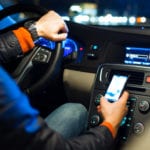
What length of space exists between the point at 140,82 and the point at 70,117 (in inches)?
11.8

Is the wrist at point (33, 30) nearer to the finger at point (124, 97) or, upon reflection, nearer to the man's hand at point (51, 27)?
the man's hand at point (51, 27)

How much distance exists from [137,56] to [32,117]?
0.96 metres

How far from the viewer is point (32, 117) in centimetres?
94

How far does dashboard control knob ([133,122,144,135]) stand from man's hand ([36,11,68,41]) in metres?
0.42

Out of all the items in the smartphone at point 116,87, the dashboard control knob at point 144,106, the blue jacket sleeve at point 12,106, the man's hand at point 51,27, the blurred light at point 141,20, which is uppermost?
the blue jacket sleeve at point 12,106

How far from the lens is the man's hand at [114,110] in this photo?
1.35 m

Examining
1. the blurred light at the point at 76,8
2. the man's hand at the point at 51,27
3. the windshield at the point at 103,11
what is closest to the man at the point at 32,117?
the man's hand at the point at 51,27

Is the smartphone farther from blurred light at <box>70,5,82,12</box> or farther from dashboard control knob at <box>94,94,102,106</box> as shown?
blurred light at <box>70,5,82,12</box>

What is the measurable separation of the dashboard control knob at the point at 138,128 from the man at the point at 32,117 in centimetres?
13

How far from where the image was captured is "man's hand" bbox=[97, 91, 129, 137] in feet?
4.43

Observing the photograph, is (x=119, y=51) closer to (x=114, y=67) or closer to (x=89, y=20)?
(x=114, y=67)

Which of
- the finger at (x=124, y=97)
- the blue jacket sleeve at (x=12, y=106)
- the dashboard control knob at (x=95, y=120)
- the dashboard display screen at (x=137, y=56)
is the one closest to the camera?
the blue jacket sleeve at (x=12, y=106)

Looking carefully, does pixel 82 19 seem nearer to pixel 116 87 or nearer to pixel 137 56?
pixel 137 56

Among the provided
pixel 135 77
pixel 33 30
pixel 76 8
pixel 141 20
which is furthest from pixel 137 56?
pixel 76 8
